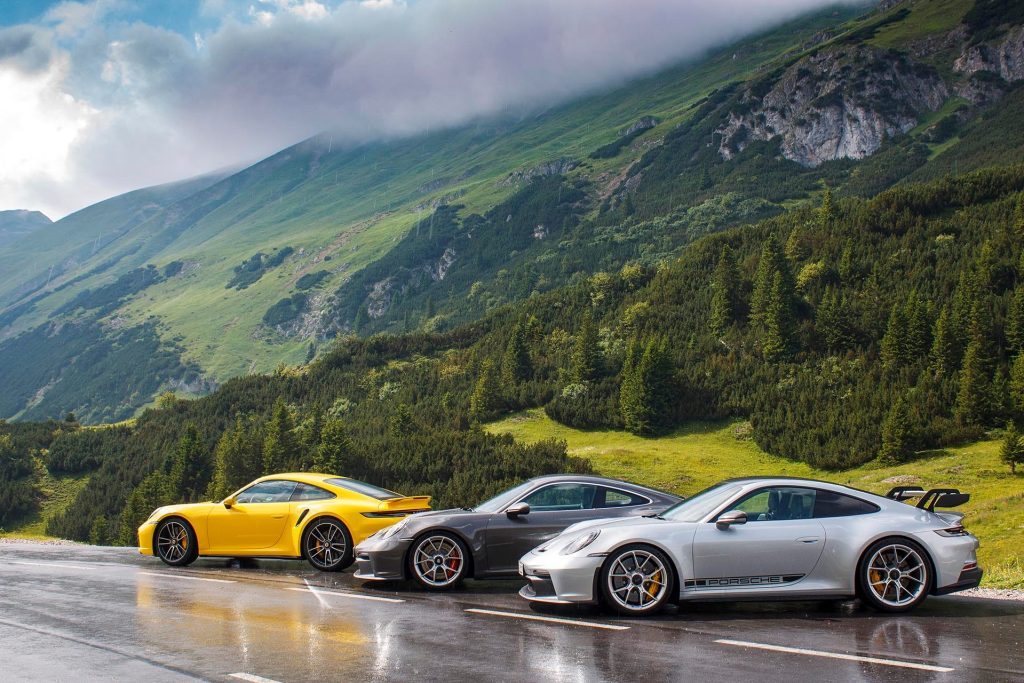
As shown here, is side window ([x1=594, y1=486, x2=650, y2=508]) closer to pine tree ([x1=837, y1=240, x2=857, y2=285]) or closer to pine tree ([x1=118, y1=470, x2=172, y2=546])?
pine tree ([x1=118, y1=470, x2=172, y2=546])

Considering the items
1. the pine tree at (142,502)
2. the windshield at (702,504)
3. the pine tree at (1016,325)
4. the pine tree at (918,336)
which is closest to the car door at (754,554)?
the windshield at (702,504)

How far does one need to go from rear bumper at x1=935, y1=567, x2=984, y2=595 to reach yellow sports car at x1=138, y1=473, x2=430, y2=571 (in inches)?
337

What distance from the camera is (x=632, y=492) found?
13.5 meters

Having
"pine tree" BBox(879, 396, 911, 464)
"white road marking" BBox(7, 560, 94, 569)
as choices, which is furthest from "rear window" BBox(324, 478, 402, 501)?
"pine tree" BBox(879, 396, 911, 464)

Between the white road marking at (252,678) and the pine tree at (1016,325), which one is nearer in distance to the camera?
the white road marking at (252,678)

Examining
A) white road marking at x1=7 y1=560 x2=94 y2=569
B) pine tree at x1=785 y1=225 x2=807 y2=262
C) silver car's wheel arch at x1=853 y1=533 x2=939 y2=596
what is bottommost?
white road marking at x1=7 y1=560 x2=94 y2=569

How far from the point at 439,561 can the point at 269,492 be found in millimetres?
4676

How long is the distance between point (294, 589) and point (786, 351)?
244ft

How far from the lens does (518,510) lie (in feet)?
42.2

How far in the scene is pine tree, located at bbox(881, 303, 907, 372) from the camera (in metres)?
74.2

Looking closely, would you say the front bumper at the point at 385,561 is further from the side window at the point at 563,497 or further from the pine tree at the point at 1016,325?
the pine tree at the point at 1016,325

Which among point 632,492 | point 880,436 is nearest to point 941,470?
point 880,436

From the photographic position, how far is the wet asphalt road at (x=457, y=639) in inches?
311

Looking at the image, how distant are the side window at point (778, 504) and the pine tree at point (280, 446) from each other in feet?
246
